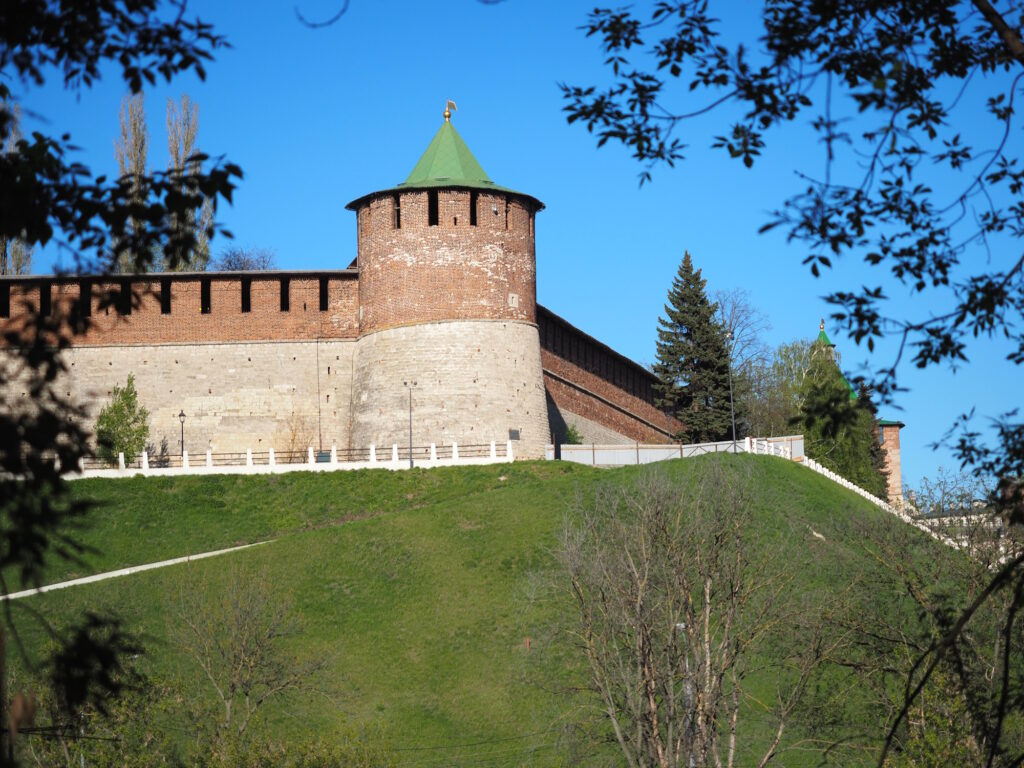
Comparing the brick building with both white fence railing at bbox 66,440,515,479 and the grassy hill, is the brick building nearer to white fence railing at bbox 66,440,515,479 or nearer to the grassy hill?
white fence railing at bbox 66,440,515,479

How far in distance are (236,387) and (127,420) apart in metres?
2.82

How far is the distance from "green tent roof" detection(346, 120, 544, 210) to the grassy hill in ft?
24.7

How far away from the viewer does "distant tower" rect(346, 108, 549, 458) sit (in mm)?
35000

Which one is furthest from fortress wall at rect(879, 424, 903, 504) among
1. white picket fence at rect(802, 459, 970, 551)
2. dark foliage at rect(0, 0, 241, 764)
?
dark foliage at rect(0, 0, 241, 764)

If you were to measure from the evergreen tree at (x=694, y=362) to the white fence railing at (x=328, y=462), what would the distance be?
9.72 m

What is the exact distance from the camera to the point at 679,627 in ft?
60.1

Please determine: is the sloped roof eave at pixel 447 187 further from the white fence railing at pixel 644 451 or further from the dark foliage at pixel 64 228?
the dark foliage at pixel 64 228

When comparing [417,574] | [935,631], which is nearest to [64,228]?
[935,631]

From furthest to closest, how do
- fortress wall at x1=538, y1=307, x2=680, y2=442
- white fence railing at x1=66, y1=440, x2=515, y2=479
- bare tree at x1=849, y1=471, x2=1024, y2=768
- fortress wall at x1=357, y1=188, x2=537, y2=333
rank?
fortress wall at x1=538, y1=307, x2=680, y2=442, fortress wall at x1=357, y1=188, x2=537, y2=333, white fence railing at x1=66, y1=440, x2=515, y2=479, bare tree at x1=849, y1=471, x2=1024, y2=768

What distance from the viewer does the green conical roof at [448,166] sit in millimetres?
36062

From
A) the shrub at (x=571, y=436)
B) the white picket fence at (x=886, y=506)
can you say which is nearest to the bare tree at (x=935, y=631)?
the white picket fence at (x=886, y=506)

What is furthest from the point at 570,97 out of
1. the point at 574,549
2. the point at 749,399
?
the point at 749,399

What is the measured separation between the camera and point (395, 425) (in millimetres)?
35156

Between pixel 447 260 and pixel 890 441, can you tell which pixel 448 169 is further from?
pixel 890 441
